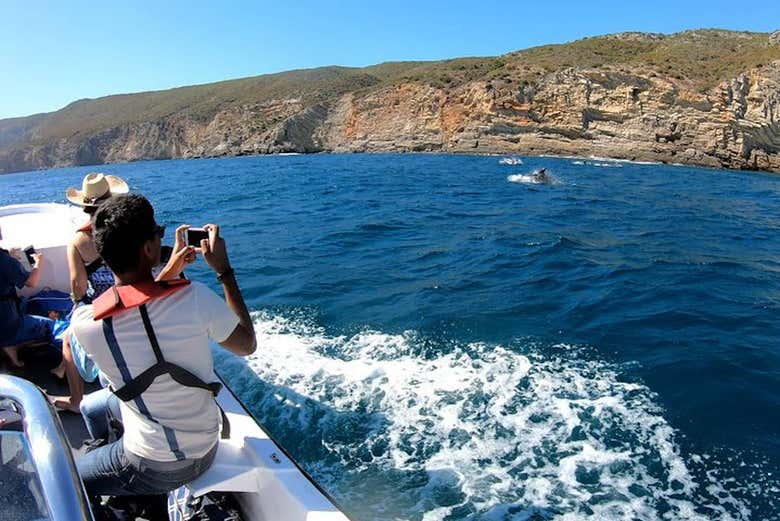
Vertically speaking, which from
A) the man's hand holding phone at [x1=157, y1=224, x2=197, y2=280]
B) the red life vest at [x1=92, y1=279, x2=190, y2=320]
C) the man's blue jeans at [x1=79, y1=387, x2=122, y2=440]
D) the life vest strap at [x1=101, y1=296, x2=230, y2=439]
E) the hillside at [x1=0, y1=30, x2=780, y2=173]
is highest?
the hillside at [x1=0, y1=30, x2=780, y2=173]

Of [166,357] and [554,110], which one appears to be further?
[554,110]

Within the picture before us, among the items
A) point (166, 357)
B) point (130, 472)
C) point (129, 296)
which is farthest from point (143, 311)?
point (130, 472)

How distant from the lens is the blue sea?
424 centimetres

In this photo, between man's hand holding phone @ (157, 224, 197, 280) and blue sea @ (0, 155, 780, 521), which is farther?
blue sea @ (0, 155, 780, 521)

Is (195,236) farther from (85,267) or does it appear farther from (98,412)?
(85,267)

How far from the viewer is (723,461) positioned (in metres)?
4.45

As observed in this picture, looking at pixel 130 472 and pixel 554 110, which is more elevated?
pixel 554 110

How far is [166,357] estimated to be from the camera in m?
2.18

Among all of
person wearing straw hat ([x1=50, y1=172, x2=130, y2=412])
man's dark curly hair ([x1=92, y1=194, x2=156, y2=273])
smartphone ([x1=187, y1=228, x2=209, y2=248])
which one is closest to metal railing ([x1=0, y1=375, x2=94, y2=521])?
man's dark curly hair ([x1=92, y1=194, x2=156, y2=273])

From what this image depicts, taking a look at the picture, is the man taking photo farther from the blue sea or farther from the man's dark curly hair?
the blue sea

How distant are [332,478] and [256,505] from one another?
1.53 m

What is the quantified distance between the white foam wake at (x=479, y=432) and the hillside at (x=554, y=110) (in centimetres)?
4141

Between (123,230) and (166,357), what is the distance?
567 mm

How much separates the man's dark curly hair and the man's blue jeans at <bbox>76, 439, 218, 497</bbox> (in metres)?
1.01
